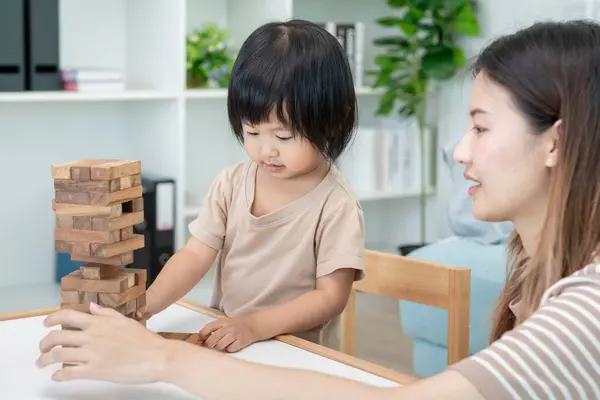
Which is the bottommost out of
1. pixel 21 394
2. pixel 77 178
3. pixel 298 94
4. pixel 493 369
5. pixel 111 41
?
pixel 21 394

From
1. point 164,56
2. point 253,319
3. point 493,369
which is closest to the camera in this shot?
point 493,369

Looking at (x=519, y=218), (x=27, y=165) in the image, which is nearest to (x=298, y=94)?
(x=519, y=218)

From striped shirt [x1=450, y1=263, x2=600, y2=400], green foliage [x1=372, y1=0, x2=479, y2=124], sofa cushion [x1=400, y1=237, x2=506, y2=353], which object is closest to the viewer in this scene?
striped shirt [x1=450, y1=263, x2=600, y2=400]

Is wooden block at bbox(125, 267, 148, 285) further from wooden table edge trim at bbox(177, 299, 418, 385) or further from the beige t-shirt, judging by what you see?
the beige t-shirt

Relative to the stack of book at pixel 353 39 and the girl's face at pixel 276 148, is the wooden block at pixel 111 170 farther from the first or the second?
the stack of book at pixel 353 39

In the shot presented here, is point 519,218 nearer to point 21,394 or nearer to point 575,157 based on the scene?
point 575,157

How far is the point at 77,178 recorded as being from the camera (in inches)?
42.4

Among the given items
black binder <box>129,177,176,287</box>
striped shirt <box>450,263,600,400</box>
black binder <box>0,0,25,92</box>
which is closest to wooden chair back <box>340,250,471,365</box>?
striped shirt <box>450,263,600,400</box>

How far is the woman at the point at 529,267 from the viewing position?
0.78 meters

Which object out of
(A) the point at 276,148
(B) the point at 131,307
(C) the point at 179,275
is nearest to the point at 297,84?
(A) the point at 276,148

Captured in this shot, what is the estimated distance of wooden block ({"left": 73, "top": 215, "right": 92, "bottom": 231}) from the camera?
109cm

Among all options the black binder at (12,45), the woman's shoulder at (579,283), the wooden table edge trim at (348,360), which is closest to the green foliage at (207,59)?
the black binder at (12,45)

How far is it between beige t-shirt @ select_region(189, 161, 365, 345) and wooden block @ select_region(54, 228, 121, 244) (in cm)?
44

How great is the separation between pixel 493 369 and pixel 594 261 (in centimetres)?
20
